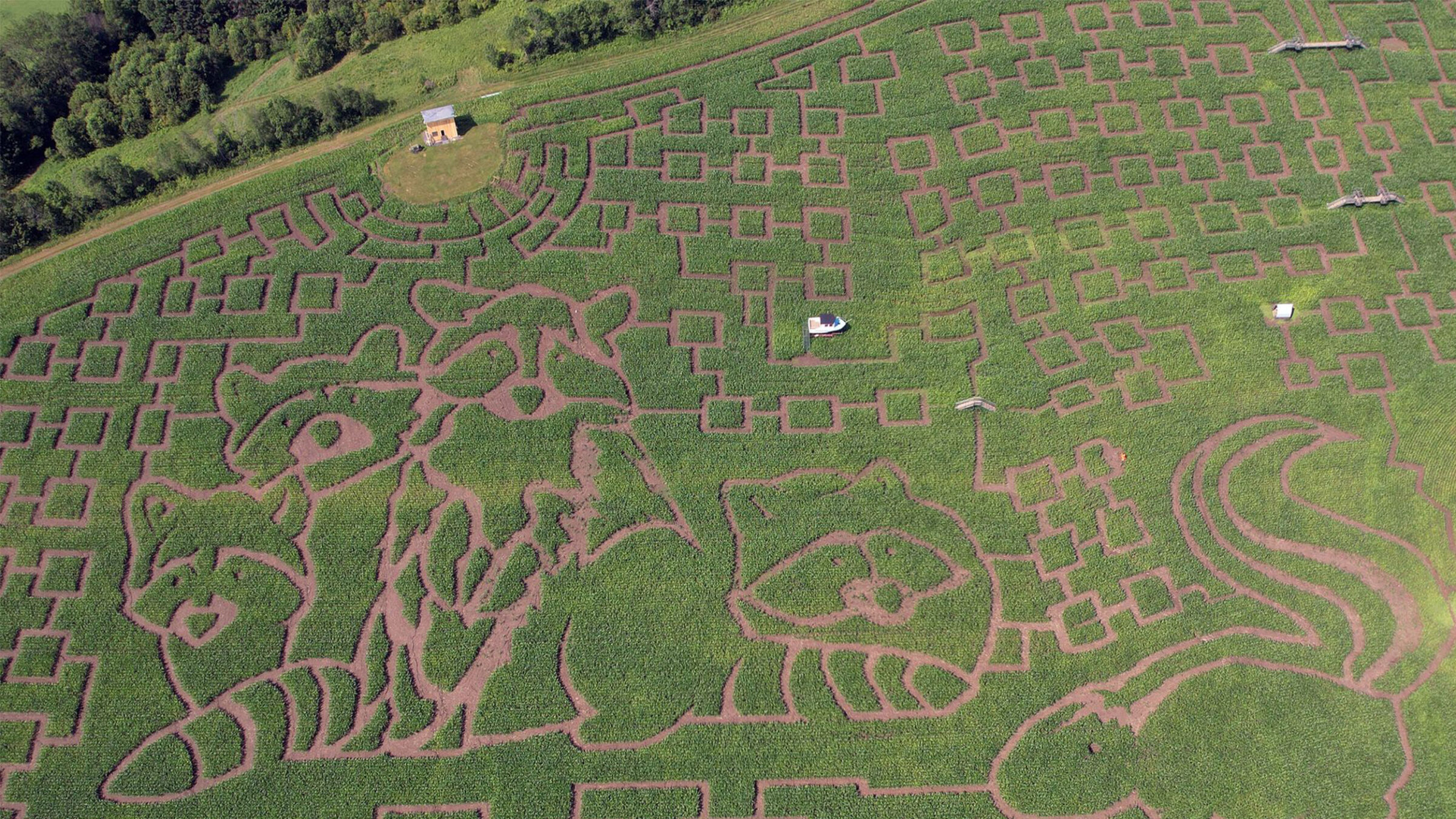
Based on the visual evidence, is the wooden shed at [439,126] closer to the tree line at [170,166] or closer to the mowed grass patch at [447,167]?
the mowed grass patch at [447,167]

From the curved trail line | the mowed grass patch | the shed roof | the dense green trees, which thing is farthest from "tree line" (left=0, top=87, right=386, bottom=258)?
the curved trail line

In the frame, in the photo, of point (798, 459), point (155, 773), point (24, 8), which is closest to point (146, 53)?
point (24, 8)

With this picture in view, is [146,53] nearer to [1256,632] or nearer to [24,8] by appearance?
[24,8]

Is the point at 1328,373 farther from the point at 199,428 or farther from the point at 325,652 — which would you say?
the point at 199,428

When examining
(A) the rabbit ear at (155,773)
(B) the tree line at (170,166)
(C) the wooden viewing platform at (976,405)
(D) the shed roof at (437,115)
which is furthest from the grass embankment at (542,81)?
(A) the rabbit ear at (155,773)

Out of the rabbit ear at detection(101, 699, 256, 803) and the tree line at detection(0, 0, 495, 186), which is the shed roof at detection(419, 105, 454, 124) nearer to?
the tree line at detection(0, 0, 495, 186)
